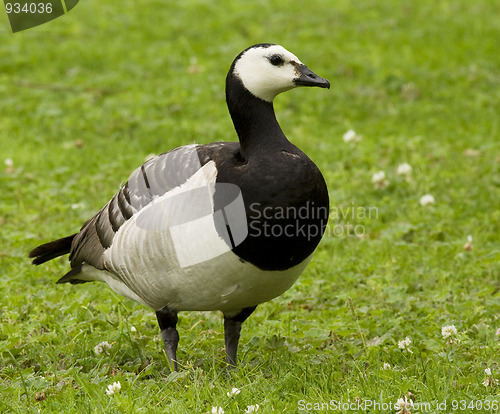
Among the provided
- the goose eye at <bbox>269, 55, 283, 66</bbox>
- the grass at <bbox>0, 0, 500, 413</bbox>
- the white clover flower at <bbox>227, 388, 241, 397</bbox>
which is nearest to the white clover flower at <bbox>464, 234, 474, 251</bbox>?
the grass at <bbox>0, 0, 500, 413</bbox>

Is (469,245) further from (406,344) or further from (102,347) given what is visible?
(102,347)

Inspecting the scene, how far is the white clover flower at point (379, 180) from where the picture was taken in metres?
7.60

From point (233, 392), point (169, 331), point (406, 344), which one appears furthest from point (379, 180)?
point (233, 392)

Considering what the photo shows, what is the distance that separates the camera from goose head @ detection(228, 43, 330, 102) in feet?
14.1

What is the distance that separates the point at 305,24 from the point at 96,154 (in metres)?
5.21

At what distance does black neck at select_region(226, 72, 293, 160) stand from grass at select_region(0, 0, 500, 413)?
107cm

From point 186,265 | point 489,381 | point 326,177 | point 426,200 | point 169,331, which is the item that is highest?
point 186,265

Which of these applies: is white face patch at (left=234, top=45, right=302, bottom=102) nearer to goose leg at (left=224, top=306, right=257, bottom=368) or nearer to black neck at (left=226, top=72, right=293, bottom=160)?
black neck at (left=226, top=72, right=293, bottom=160)

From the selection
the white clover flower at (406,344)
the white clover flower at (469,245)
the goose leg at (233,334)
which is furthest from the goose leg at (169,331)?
the white clover flower at (469,245)

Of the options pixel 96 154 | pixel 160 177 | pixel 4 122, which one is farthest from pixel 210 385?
pixel 4 122

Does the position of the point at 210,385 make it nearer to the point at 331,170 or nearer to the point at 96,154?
the point at 331,170

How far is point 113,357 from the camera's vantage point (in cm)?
454

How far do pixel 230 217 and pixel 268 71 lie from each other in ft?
2.96

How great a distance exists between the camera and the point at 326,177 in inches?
315
